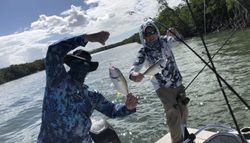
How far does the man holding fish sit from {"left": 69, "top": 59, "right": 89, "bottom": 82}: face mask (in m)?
2.46

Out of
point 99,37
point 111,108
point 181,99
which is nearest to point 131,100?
point 111,108

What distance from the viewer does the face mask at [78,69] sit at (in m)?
→ 3.87

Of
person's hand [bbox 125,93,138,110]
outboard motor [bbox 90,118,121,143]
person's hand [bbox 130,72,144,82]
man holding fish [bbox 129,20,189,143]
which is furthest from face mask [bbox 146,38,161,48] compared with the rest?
person's hand [bbox 125,93,138,110]

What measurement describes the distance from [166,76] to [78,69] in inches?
111

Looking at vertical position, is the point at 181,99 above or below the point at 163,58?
below

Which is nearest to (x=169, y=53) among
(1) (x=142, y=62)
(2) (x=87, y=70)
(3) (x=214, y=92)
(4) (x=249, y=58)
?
(1) (x=142, y=62)

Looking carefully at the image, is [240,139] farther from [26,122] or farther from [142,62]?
[26,122]

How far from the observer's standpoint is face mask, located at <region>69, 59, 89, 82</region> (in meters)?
3.87

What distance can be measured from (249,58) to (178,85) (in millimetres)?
14568

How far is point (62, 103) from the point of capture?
3816mm

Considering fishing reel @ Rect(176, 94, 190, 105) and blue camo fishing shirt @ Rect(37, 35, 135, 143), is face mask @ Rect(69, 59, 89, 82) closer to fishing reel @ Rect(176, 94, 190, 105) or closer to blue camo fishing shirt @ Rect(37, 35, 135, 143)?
Result: blue camo fishing shirt @ Rect(37, 35, 135, 143)

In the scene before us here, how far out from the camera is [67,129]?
3.85 metres

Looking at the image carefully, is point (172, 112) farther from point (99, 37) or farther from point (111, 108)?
point (99, 37)

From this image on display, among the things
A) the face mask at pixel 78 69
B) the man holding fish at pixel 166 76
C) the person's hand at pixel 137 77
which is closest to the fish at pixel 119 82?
the face mask at pixel 78 69
